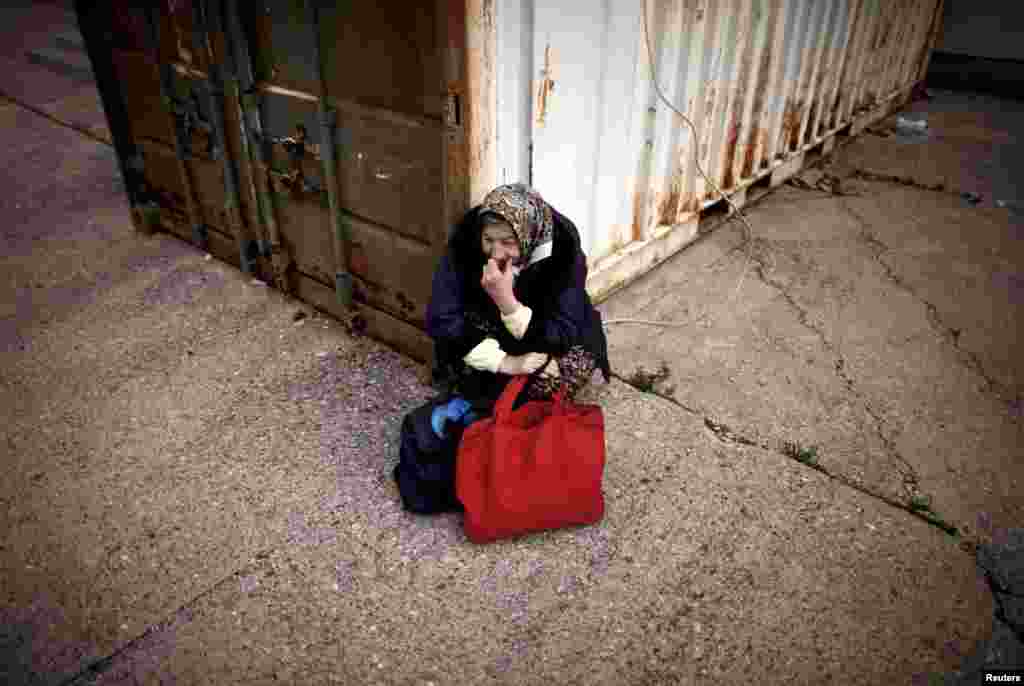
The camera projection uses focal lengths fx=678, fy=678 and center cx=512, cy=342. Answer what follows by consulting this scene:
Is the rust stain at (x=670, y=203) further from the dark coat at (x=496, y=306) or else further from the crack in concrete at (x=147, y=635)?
the crack in concrete at (x=147, y=635)

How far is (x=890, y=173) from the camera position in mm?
5875

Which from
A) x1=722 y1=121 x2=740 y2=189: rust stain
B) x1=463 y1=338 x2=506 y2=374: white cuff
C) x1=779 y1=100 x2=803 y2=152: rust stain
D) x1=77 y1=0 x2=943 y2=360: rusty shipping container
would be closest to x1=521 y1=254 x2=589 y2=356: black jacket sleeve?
x1=463 y1=338 x2=506 y2=374: white cuff

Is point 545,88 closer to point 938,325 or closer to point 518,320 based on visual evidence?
point 518,320

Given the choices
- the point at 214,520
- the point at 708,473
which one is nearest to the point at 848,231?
the point at 708,473

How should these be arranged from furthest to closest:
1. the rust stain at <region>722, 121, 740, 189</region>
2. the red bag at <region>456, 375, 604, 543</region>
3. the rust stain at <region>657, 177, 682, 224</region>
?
the rust stain at <region>722, 121, 740, 189</region>
the rust stain at <region>657, 177, 682, 224</region>
the red bag at <region>456, 375, 604, 543</region>

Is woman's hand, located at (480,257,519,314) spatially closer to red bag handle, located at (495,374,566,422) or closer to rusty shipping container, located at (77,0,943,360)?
red bag handle, located at (495,374,566,422)

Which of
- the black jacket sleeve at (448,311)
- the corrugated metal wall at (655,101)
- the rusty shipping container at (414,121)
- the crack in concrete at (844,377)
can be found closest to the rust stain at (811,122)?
the corrugated metal wall at (655,101)

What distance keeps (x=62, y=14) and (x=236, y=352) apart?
1205 cm

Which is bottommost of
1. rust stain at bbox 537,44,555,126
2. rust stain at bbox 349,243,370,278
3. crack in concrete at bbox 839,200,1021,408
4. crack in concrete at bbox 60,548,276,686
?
crack in concrete at bbox 60,548,276,686

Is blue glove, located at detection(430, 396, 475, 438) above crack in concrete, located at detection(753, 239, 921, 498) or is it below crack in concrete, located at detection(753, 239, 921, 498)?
above

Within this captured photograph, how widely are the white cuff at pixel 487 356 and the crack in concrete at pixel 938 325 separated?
242 centimetres

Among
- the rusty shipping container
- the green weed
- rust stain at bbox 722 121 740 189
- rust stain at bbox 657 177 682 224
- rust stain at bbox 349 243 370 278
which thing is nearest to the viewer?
the rusty shipping container

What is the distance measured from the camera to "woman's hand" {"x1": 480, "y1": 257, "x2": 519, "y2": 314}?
2.32 m

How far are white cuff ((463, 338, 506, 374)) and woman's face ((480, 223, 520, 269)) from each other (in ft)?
1.00
